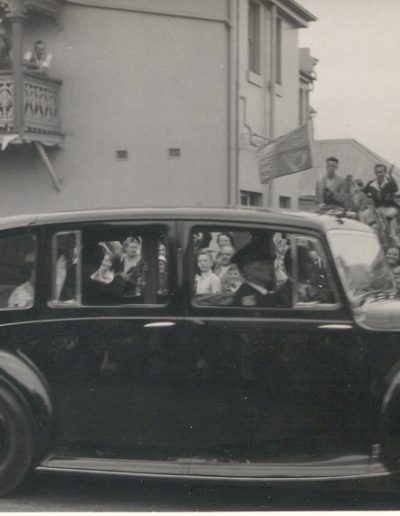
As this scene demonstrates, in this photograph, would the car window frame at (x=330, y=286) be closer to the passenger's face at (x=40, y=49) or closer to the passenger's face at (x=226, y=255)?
the passenger's face at (x=226, y=255)

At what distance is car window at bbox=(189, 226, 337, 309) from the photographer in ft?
16.1

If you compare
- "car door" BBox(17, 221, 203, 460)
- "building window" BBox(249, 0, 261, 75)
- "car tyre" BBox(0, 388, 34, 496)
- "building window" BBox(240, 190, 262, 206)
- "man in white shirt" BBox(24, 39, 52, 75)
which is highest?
"building window" BBox(249, 0, 261, 75)

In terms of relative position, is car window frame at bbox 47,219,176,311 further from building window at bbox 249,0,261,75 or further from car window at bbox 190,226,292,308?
building window at bbox 249,0,261,75

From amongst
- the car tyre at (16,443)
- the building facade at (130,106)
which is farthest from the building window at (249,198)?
the car tyre at (16,443)

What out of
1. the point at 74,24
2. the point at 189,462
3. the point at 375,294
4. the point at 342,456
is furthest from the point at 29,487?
the point at 74,24

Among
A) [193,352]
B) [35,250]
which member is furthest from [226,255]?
[35,250]

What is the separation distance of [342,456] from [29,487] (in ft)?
6.52

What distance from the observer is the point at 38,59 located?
1623cm

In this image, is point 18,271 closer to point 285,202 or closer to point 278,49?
point 285,202

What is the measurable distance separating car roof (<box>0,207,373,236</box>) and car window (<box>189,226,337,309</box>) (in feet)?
0.23

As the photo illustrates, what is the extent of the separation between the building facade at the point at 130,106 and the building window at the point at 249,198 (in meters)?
0.05

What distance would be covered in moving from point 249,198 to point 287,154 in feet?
9.57

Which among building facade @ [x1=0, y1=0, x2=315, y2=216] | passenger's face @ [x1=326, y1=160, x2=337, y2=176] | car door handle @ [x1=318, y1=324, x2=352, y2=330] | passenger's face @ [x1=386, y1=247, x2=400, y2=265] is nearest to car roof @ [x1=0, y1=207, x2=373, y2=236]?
car door handle @ [x1=318, y1=324, x2=352, y2=330]

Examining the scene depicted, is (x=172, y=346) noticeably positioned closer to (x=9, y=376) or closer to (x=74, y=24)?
(x=9, y=376)
